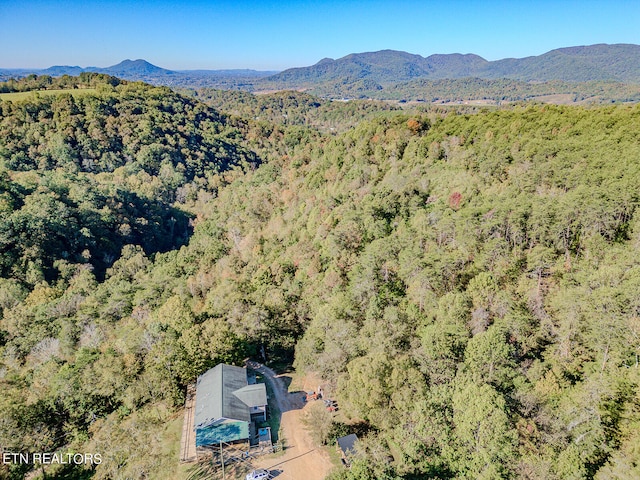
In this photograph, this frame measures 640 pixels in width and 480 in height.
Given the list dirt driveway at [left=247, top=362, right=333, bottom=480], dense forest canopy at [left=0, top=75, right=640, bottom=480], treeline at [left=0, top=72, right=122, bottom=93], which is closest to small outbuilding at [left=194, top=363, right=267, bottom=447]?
dirt driveway at [left=247, top=362, right=333, bottom=480]

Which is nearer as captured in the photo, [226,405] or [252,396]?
[226,405]

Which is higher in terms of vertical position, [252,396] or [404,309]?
[404,309]

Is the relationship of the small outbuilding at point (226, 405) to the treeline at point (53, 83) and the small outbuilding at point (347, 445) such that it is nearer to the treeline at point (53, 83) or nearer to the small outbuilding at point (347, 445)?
the small outbuilding at point (347, 445)

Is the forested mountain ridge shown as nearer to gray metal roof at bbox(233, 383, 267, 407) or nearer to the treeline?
the treeline

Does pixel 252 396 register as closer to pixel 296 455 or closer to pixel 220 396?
pixel 220 396

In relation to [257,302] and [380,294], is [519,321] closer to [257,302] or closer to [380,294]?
[380,294]

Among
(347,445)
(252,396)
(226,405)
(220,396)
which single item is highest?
(220,396)

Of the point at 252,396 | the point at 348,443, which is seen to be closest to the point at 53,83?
the point at 252,396

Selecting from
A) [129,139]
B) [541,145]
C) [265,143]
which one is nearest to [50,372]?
[541,145]
